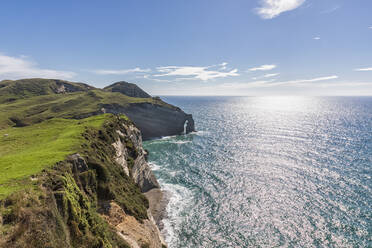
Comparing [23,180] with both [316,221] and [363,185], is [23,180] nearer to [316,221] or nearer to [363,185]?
[316,221]

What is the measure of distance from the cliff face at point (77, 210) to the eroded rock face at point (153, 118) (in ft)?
240


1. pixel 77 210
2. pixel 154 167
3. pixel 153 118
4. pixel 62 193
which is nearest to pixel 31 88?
pixel 153 118

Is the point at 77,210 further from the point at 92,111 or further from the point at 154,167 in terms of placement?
the point at 92,111

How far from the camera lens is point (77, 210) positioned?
15.9 m

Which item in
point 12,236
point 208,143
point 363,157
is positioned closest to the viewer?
point 12,236

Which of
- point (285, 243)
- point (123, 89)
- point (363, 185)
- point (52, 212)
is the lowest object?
point (285, 243)

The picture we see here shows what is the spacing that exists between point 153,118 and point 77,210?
93567 millimetres

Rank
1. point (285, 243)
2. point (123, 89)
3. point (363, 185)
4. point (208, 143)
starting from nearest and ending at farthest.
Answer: point (285, 243)
point (363, 185)
point (208, 143)
point (123, 89)

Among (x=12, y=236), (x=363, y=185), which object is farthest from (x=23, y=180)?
(x=363, y=185)

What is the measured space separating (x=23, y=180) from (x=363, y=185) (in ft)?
220

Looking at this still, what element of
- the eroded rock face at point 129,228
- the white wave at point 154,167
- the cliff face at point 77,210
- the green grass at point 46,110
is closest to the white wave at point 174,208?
the cliff face at point 77,210

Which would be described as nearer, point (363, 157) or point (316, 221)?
point (316, 221)

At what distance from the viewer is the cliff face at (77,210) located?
1102cm

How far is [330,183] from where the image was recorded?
47.8 meters
